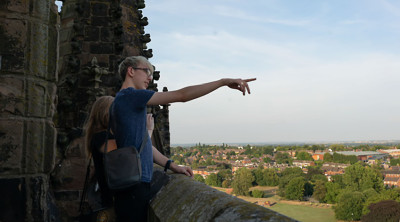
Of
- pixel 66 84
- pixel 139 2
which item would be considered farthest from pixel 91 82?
pixel 139 2

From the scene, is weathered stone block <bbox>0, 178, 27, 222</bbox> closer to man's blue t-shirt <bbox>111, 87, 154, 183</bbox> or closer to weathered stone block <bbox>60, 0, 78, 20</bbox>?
man's blue t-shirt <bbox>111, 87, 154, 183</bbox>

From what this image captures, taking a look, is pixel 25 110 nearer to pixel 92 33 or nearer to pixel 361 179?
pixel 92 33

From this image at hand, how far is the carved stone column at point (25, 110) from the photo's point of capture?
2.22 m

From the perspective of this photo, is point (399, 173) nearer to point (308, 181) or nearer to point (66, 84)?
point (308, 181)

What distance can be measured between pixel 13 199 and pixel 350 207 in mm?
82807

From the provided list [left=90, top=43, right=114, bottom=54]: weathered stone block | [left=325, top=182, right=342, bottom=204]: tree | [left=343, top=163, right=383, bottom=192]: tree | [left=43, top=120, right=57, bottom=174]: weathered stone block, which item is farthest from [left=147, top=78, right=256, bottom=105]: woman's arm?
[left=343, top=163, right=383, bottom=192]: tree

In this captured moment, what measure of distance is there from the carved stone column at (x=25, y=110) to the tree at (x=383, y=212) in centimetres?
7161

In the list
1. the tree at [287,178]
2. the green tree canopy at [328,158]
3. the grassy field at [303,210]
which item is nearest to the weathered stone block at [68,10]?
the grassy field at [303,210]

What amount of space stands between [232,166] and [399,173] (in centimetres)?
5613

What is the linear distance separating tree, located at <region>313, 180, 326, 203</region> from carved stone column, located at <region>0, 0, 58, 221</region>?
10057cm

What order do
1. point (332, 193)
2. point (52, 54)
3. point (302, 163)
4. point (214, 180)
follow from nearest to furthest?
point (52, 54) < point (332, 193) < point (214, 180) < point (302, 163)

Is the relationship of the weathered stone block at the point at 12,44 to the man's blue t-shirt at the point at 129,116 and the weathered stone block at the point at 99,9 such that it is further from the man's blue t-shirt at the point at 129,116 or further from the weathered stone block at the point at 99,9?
the weathered stone block at the point at 99,9

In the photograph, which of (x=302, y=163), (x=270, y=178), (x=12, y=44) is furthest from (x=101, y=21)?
(x=302, y=163)

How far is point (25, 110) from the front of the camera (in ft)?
7.43
